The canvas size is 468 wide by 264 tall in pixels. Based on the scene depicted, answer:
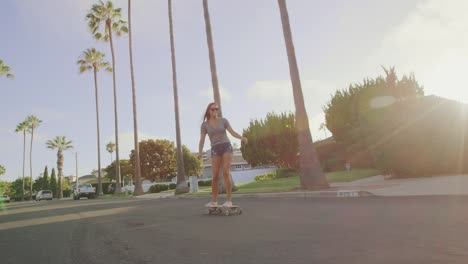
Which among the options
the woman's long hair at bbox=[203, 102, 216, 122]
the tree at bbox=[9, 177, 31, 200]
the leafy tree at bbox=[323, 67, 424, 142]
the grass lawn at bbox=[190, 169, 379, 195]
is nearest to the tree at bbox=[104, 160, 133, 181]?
the leafy tree at bbox=[323, 67, 424, 142]

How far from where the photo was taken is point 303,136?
13516mm

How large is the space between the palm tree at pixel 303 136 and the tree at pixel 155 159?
150ft

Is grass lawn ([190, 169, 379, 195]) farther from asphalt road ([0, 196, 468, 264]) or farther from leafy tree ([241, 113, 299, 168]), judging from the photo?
leafy tree ([241, 113, 299, 168])

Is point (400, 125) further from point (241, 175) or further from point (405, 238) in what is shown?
point (241, 175)

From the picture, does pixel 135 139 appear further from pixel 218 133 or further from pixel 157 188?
pixel 218 133

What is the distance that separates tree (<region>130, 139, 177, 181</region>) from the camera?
57031 millimetres

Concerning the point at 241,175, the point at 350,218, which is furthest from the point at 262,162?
the point at 350,218

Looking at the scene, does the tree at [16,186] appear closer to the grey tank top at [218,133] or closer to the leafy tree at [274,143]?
the leafy tree at [274,143]

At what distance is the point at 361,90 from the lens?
3284 centimetres

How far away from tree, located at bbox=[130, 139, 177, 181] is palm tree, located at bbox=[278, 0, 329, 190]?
45742 millimetres

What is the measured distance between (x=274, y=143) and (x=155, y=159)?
24.6m

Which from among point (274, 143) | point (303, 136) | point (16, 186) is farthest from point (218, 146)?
point (16, 186)

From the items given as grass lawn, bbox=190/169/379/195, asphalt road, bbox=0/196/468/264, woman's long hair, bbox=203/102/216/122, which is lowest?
asphalt road, bbox=0/196/468/264

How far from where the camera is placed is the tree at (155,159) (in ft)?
187
